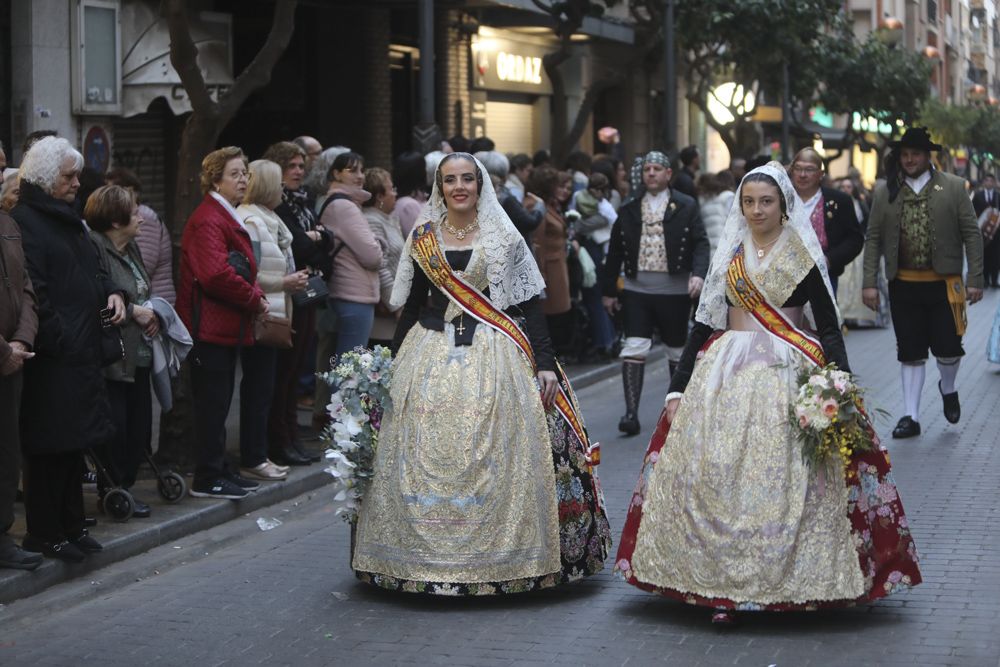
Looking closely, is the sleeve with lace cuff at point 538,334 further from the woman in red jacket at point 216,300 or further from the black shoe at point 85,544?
the black shoe at point 85,544

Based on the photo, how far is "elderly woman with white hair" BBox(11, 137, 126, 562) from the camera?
7676mm

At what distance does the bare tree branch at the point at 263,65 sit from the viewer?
1064 cm

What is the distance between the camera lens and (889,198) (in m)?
11.5

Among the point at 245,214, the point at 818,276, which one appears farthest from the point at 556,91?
the point at 818,276

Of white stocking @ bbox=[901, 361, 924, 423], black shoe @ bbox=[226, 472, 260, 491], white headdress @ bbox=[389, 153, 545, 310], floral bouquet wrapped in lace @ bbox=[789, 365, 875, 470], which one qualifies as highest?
white headdress @ bbox=[389, 153, 545, 310]

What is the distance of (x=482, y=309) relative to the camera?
24.2 feet

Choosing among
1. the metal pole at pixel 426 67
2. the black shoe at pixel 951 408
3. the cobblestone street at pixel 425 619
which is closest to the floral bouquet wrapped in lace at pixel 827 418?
the cobblestone street at pixel 425 619

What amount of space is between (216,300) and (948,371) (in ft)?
17.6

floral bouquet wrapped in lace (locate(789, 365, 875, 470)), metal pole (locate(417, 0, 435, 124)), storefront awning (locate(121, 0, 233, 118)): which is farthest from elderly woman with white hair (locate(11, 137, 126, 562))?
storefront awning (locate(121, 0, 233, 118))

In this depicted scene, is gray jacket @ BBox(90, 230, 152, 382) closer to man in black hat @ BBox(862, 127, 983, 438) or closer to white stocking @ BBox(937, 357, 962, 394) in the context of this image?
man in black hat @ BBox(862, 127, 983, 438)

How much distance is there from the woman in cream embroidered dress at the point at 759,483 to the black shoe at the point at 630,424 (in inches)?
190

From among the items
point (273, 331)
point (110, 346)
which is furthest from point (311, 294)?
point (110, 346)

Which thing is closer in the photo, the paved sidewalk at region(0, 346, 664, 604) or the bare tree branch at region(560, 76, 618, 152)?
the paved sidewalk at region(0, 346, 664, 604)

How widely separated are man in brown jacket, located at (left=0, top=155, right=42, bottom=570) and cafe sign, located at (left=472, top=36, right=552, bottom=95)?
1601cm
